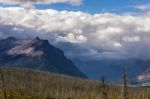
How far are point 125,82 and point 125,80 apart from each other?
55cm

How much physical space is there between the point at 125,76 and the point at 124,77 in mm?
819

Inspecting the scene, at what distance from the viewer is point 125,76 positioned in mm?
98250

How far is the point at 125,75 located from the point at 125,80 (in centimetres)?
141

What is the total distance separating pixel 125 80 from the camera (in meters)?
97.5

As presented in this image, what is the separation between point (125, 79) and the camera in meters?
97.9

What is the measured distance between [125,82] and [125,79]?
961 millimetres

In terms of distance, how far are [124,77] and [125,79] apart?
120 centimetres

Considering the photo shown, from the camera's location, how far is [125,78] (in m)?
98.0

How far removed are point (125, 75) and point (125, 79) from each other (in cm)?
103

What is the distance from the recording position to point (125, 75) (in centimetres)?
9831

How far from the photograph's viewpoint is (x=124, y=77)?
9900 centimetres

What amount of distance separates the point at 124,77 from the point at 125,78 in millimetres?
1022

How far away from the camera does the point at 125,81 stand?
9731 centimetres

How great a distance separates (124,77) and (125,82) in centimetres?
210
